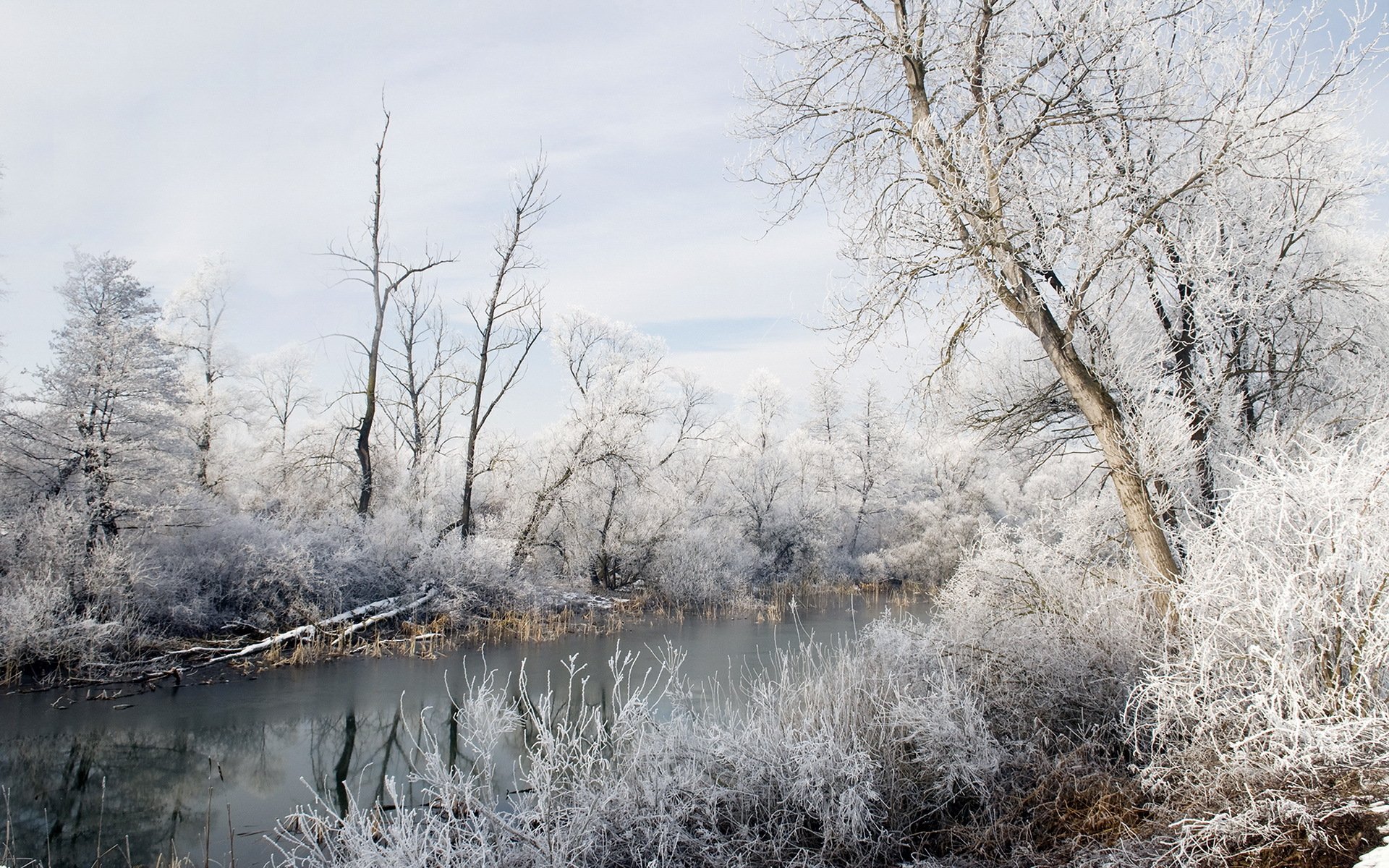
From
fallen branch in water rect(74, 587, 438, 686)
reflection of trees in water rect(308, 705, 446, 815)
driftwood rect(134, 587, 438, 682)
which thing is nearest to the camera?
reflection of trees in water rect(308, 705, 446, 815)

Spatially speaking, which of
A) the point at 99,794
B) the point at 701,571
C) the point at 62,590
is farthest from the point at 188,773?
the point at 701,571

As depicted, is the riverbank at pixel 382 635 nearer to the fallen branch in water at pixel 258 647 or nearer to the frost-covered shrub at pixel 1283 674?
the fallen branch in water at pixel 258 647

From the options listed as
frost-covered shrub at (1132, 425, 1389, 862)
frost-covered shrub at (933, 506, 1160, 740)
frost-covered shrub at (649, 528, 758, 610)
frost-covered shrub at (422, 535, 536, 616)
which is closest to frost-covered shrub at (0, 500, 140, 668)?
frost-covered shrub at (422, 535, 536, 616)

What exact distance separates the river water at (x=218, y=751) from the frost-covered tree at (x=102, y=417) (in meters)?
3.25

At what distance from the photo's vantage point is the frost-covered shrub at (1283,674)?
11.5ft

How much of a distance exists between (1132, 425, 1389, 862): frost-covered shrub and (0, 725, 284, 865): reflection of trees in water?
255 inches

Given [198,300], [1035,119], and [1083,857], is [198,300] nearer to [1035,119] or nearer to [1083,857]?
[1035,119]

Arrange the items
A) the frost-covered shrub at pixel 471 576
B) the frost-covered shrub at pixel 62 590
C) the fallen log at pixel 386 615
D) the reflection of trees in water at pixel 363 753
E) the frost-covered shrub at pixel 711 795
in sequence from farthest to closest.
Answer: the frost-covered shrub at pixel 471 576, the fallen log at pixel 386 615, the frost-covered shrub at pixel 62 590, the reflection of trees in water at pixel 363 753, the frost-covered shrub at pixel 711 795

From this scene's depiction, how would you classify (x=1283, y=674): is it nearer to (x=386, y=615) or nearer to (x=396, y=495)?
(x=386, y=615)

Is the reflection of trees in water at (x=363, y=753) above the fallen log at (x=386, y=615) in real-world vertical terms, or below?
below

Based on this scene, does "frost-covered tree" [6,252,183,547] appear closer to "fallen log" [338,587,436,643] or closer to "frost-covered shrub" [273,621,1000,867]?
"fallen log" [338,587,436,643]

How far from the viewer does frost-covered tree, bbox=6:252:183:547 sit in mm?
10703

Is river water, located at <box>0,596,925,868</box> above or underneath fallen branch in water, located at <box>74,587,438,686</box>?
underneath

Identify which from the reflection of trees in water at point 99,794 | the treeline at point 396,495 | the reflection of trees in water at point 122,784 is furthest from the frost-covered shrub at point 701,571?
the reflection of trees in water at point 99,794
